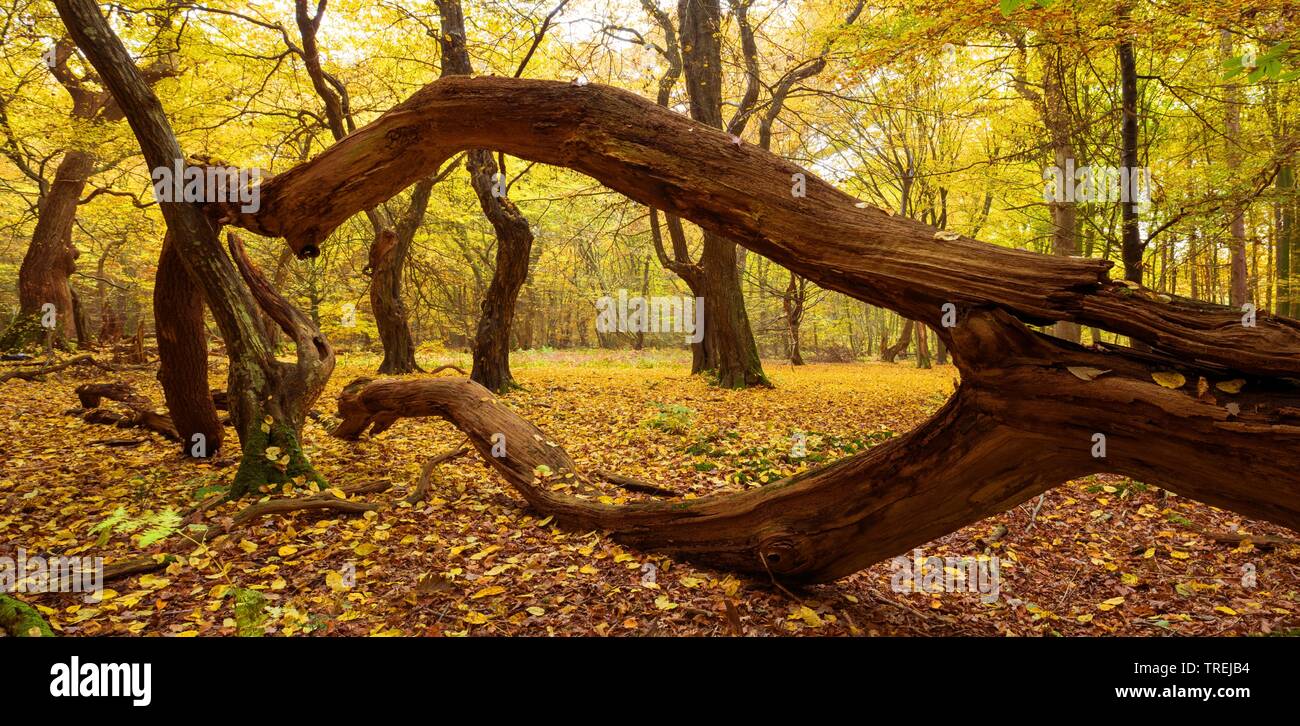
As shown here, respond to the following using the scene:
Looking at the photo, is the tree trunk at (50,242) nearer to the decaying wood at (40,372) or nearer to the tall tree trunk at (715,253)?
the decaying wood at (40,372)

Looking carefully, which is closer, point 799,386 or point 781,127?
point 799,386

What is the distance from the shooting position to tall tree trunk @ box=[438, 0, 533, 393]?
967cm

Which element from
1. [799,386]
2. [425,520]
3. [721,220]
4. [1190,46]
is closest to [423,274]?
[799,386]

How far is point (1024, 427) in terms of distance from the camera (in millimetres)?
2412

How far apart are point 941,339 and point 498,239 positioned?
9168mm

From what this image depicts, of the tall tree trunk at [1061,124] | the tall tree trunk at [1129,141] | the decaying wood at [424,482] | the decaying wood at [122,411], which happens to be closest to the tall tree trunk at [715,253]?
the tall tree trunk at [1061,124]

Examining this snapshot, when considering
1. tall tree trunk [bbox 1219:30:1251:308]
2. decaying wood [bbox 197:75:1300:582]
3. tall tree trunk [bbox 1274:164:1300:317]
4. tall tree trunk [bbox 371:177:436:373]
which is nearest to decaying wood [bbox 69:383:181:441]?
decaying wood [bbox 197:75:1300:582]

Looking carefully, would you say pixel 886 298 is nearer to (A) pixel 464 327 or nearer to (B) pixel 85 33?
(B) pixel 85 33

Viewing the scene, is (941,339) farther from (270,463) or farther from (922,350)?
(922,350)

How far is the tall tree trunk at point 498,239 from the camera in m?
9.67

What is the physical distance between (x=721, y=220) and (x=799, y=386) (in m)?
10.9

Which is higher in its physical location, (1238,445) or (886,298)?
(886,298)

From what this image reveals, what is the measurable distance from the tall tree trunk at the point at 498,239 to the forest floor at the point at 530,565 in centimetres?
463
